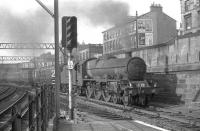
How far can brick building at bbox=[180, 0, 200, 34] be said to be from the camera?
43875 millimetres

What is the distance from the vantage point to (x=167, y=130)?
388 inches

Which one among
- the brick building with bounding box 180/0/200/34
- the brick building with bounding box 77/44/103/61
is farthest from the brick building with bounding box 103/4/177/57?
the brick building with bounding box 77/44/103/61

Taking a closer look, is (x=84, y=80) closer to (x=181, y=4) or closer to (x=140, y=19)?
(x=181, y=4)

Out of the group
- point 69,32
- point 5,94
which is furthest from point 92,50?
point 69,32

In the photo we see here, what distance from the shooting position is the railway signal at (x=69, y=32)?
Result: 11500 mm

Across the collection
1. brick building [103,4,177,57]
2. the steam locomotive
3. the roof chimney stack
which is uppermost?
the roof chimney stack

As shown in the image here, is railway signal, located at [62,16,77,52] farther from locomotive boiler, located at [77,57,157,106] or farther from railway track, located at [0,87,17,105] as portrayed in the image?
railway track, located at [0,87,17,105]

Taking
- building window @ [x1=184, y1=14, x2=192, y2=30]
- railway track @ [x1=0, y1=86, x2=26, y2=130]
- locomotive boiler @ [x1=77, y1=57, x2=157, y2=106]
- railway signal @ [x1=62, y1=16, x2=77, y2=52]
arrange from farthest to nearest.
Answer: building window @ [x1=184, y1=14, x2=192, y2=30], locomotive boiler @ [x1=77, y1=57, x2=157, y2=106], railway signal @ [x1=62, y1=16, x2=77, y2=52], railway track @ [x1=0, y1=86, x2=26, y2=130]

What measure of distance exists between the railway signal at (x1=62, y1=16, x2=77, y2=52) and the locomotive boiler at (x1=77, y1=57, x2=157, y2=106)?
7.09m

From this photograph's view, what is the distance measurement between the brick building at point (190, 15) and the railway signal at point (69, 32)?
3337 cm

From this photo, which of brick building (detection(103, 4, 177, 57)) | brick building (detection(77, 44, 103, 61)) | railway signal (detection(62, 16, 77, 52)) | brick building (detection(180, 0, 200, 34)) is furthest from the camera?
brick building (detection(77, 44, 103, 61))

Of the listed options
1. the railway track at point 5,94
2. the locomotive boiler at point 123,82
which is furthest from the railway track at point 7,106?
the locomotive boiler at point 123,82

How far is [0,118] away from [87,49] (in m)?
70.8

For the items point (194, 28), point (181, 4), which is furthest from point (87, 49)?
point (194, 28)
